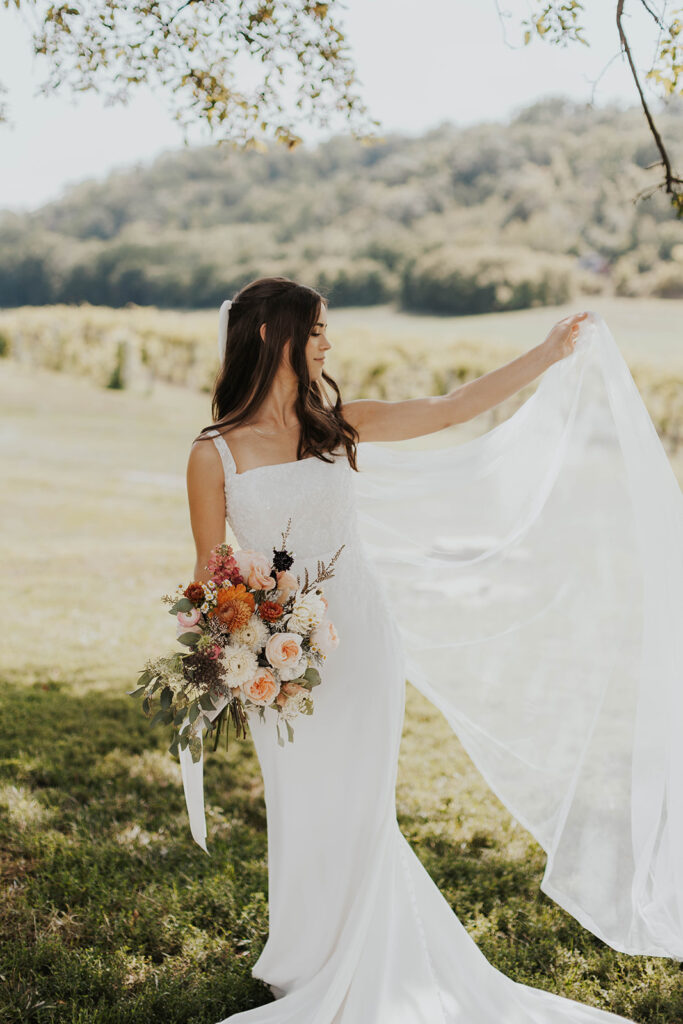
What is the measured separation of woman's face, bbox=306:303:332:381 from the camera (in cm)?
330

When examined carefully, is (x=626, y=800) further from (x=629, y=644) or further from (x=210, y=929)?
(x=210, y=929)

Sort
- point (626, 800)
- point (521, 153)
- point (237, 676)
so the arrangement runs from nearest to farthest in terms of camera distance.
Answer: point (237, 676) → point (626, 800) → point (521, 153)

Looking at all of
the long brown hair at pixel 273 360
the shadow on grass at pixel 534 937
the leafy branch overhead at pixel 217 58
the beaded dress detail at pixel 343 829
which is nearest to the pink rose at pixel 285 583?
the beaded dress detail at pixel 343 829

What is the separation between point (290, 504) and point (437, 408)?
2.67 ft

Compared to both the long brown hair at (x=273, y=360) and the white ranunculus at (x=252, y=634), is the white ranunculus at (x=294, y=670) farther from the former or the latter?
the long brown hair at (x=273, y=360)

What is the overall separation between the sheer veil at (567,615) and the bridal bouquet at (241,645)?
1538mm

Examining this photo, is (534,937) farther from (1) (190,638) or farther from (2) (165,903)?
(1) (190,638)

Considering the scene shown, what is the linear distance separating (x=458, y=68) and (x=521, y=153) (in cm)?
866

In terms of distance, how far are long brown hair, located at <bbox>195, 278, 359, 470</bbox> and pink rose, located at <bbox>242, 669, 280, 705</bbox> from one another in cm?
100

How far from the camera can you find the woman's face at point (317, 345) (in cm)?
330

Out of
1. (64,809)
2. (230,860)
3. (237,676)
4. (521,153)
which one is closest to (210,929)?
(230,860)

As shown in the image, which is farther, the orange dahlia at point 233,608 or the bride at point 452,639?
the bride at point 452,639

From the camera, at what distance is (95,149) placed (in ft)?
180

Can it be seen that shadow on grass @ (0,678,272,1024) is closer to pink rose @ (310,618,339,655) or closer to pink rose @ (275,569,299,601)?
pink rose @ (310,618,339,655)
